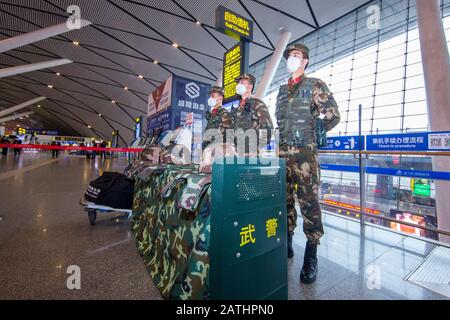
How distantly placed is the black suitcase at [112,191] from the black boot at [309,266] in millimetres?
1886

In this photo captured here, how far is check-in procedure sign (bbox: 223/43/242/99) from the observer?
231 inches

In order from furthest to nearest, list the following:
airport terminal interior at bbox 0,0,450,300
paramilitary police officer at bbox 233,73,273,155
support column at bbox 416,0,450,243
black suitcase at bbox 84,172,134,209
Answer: support column at bbox 416,0,450,243 → black suitcase at bbox 84,172,134,209 → paramilitary police officer at bbox 233,73,273,155 → airport terminal interior at bbox 0,0,450,300

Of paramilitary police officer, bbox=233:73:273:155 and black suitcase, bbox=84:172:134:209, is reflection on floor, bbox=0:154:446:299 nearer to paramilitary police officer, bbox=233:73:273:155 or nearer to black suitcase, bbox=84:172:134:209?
black suitcase, bbox=84:172:134:209

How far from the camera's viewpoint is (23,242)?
1.97m

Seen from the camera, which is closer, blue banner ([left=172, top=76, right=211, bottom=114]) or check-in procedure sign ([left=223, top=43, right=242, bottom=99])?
check-in procedure sign ([left=223, top=43, right=242, bottom=99])

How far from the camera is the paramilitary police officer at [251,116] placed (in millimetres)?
2063

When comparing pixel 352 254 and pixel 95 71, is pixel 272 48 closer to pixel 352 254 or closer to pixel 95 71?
pixel 352 254

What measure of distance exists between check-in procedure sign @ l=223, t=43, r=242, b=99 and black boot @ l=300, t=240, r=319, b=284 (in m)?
4.96

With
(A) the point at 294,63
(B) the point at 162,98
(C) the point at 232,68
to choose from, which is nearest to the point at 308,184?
(A) the point at 294,63

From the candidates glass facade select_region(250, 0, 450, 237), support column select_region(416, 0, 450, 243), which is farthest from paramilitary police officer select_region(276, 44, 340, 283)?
glass facade select_region(250, 0, 450, 237)

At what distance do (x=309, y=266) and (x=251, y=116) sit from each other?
4.54 ft

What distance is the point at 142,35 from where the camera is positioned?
12.2 metres

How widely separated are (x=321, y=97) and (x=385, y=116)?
12.3 metres

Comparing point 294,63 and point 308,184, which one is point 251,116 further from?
point 308,184
